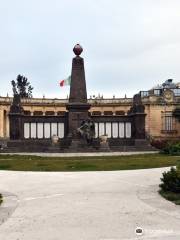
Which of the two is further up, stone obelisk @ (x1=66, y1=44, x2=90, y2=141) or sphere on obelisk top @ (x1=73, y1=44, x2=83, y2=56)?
sphere on obelisk top @ (x1=73, y1=44, x2=83, y2=56)

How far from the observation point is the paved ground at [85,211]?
10234mm

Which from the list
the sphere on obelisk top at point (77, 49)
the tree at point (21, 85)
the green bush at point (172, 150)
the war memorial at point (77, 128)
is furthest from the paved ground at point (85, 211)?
the tree at point (21, 85)

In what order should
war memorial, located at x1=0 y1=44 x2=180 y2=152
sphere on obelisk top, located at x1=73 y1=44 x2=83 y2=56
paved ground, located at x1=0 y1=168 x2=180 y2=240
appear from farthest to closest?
sphere on obelisk top, located at x1=73 y1=44 x2=83 y2=56, war memorial, located at x1=0 y1=44 x2=180 y2=152, paved ground, located at x1=0 y1=168 x2=180 y2=240

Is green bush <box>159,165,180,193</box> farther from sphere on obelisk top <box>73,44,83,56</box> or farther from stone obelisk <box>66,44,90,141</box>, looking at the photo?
sphere on obelisk top <box>73,44,83,56</box>

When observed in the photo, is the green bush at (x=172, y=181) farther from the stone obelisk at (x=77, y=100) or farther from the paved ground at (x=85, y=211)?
the stone obelisk at (x=77, y=100)

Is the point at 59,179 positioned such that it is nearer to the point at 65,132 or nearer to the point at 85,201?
the point at 85,201

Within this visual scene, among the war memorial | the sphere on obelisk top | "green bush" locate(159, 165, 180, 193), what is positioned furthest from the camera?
the sphere on obelisk top

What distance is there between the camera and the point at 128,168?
2834cm

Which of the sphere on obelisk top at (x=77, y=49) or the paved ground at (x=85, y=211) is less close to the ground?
the sphere on obelisk top at (x=77, y=49)

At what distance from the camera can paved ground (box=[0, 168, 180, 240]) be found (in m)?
10.2

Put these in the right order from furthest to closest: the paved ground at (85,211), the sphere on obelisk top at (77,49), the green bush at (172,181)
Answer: the sphere on obelisk top at (77,49) → the green bush at (172,181) → the paved ground at (85,211)

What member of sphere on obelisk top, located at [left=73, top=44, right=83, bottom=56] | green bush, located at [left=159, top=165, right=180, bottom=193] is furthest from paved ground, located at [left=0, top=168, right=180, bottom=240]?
sphere on obelisk top, located at [left=73, top=44, right=83, bottom=56]

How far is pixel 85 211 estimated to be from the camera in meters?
12.8

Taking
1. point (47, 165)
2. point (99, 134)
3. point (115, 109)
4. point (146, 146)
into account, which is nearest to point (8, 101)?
point (115, 109)
